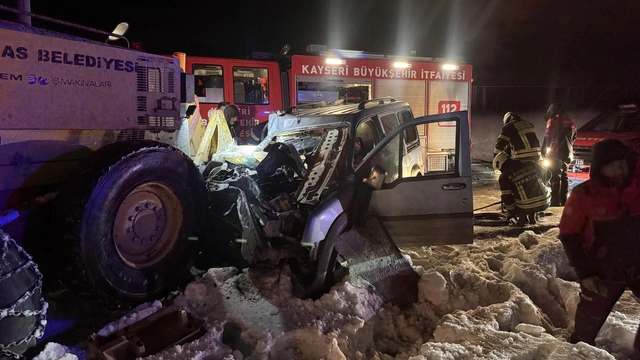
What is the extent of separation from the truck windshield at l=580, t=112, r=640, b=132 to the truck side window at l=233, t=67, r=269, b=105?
7008 mm

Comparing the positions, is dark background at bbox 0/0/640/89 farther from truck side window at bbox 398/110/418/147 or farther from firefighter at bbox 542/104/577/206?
truck side window at bbox 398/110/418/147

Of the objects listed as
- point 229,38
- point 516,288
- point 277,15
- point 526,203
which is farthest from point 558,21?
point 516,288

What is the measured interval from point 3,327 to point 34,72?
1749mm

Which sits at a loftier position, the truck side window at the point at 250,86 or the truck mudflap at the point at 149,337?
the truck side window at the point at 250,86

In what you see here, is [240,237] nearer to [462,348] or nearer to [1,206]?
[1,206]

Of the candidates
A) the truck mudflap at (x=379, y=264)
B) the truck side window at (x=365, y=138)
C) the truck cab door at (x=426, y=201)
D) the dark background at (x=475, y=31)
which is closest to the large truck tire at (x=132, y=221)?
the truck mudflap at (x=379, y=264)

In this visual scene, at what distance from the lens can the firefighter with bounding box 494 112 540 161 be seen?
6309 mm

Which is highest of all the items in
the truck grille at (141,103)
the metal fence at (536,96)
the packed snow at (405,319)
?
the metal fence at (536,96)

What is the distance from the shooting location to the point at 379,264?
3963 millimetres

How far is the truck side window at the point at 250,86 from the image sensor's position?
914 centimetres

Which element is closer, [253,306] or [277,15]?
[253,306]

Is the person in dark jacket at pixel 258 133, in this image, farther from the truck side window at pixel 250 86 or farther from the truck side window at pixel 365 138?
the truck side window at pixel 365 138

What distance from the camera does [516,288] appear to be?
3779 mm

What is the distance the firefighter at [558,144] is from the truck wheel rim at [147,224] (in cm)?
694
